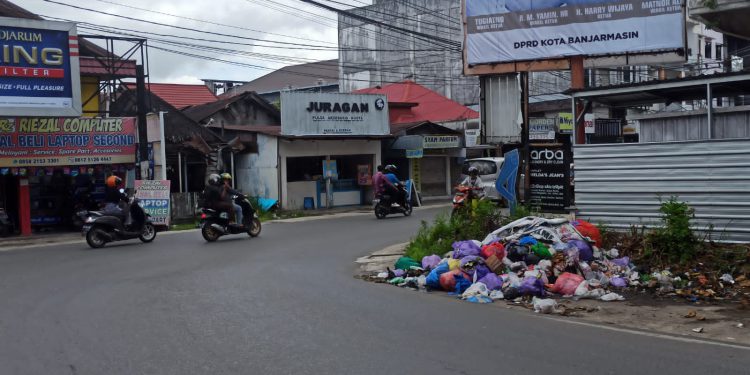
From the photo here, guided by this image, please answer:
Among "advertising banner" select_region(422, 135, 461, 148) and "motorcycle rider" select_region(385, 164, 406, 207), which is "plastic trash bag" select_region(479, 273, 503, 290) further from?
"advertising banner" select_region(422, 135, 461, 148)

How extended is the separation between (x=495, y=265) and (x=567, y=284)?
1.21 meters

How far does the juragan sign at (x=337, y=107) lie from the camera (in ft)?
100

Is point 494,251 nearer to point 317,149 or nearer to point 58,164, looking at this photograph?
point 58,164

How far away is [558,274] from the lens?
11094 mm

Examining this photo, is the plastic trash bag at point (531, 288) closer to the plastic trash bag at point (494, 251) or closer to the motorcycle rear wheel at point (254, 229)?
the plastic trash bag at point (494, 251)

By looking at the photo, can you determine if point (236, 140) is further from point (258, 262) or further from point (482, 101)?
point (258, 262)

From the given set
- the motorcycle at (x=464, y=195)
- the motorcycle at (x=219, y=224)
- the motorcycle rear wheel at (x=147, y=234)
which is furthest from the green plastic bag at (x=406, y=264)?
the motorcycle rear wheel at (x=147, y=234)

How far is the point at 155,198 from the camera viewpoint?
74.1 feet

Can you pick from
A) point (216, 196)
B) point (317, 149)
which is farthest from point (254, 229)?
point (317, 149)

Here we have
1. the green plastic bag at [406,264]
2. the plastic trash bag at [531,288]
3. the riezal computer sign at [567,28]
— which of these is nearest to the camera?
the plastic trash bag at [531,288]

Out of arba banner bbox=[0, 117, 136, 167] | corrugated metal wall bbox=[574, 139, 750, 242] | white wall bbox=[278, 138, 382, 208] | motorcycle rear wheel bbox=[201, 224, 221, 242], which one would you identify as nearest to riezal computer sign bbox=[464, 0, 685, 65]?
corrugated metal wall bbox=[574, 139, 750, 242]

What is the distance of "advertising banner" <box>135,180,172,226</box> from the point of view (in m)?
22.5

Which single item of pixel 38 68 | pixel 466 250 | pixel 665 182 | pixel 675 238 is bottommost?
pixel 466 250

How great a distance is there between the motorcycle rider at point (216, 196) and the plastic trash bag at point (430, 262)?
24.7 feet
